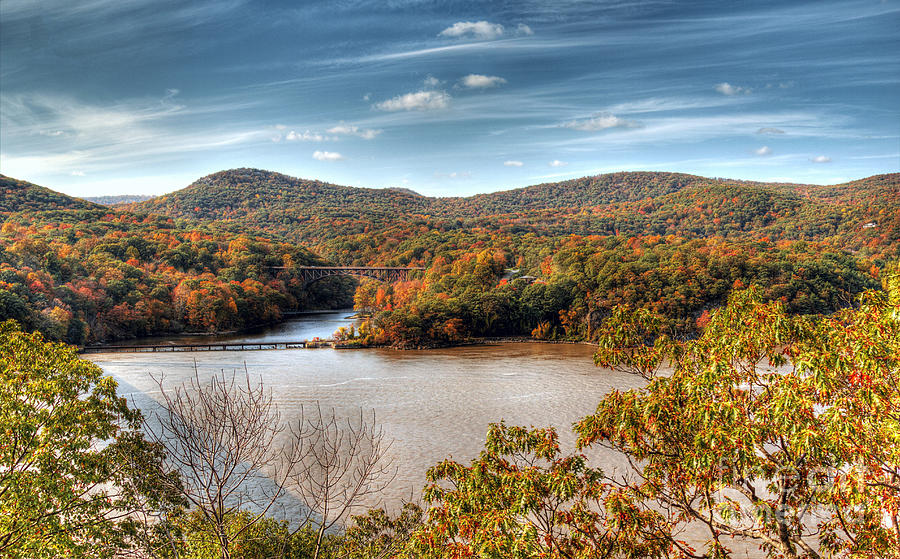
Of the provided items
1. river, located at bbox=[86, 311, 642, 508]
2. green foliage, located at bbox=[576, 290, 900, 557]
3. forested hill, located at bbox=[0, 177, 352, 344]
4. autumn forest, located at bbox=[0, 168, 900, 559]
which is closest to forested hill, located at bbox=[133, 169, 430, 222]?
autumn forest, located at bbox=[0, 168, 900, 559]

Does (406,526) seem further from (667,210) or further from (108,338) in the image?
(667,210)

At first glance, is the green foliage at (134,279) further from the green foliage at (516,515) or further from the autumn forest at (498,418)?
the green foliage at (516,515)

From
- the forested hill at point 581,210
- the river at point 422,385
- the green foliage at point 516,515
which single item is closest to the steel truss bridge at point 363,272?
the forested hill at point 581,210

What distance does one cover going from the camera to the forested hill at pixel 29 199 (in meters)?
82.0

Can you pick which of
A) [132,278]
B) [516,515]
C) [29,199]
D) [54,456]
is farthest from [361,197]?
[516,515]

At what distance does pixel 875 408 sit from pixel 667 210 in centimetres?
11391

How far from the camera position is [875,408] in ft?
17.4

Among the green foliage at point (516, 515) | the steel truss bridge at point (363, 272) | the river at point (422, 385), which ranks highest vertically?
the steel truss bridge at point (363, 272)

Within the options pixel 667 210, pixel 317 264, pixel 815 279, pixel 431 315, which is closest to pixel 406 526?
pixel 431 315

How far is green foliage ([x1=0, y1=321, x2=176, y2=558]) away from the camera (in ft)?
23.5

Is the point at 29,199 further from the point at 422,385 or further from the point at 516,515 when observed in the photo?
the point at 516,515

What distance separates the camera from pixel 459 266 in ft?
203

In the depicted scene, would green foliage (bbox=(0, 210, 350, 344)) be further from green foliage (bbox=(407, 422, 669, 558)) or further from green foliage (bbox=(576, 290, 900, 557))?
green foliage (bbox=(576, 290, 900, 557))

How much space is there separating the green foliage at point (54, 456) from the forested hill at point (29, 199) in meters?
90.7
